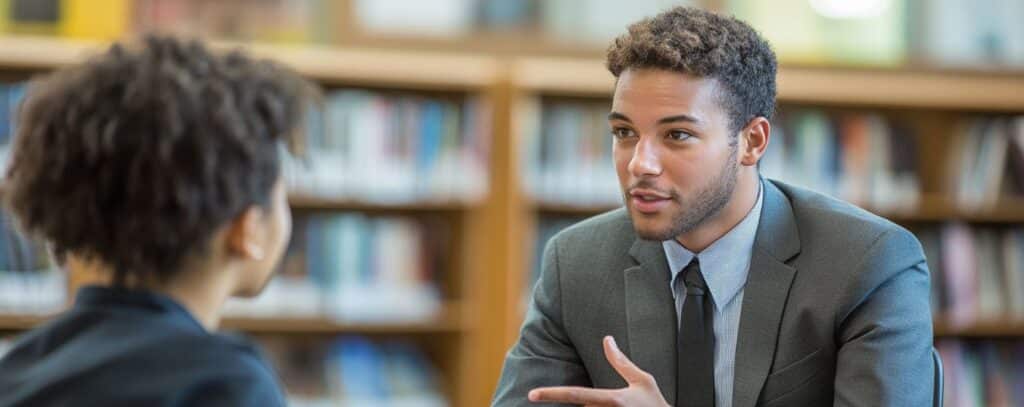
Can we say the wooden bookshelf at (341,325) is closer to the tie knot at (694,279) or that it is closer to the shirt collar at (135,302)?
the tie knot at (694,279)

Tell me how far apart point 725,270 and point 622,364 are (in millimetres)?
266

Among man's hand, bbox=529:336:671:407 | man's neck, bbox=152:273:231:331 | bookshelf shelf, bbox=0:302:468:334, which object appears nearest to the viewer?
man's neck, bbox=152:273:231:331

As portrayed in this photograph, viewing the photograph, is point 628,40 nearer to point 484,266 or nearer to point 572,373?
point 572,373

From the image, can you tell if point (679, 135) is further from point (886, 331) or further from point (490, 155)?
point (490, 155)

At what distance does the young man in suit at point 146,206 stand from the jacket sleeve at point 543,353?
0.79 meters

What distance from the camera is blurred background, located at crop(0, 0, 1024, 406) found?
12.8ft

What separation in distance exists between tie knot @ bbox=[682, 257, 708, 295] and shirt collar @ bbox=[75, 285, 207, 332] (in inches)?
37.1

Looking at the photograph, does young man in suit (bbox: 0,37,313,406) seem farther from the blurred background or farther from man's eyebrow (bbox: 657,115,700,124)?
the blurred background

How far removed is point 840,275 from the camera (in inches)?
75.8

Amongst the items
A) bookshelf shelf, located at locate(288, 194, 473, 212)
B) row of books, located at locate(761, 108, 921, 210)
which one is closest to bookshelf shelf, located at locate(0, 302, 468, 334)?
bookshelf shelf, located at locate(288, 194, 473, 212)

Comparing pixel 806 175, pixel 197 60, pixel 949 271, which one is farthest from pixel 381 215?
pixel 197 60

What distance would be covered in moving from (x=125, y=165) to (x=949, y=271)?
3383 mm

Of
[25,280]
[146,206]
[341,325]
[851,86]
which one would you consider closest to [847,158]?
[851,86]

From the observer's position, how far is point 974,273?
4160 mm
